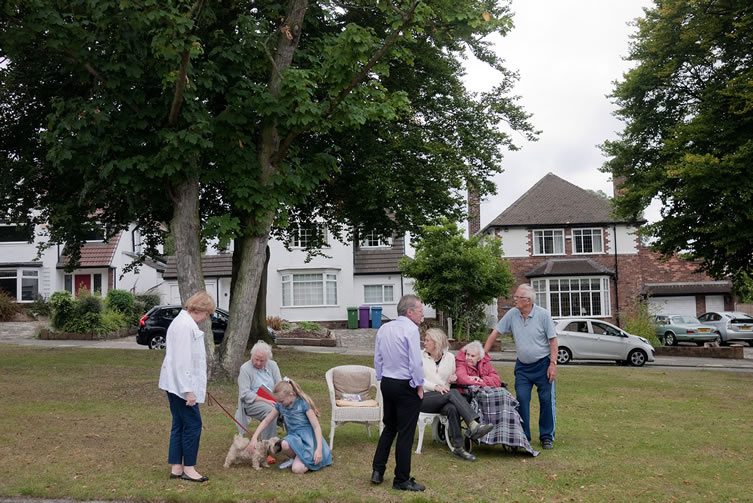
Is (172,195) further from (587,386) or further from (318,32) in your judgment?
(587,386)

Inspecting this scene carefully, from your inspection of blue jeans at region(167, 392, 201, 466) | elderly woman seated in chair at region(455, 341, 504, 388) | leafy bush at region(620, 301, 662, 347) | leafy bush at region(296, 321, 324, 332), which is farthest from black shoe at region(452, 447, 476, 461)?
leafy bush at region(296, 321, 324, 332)

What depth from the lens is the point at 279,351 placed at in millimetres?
23969

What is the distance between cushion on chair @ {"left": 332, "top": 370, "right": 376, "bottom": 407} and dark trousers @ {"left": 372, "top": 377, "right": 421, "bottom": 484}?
2.20 meters

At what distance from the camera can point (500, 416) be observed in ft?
29.2

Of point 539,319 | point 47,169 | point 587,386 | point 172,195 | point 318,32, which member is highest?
point 318,32

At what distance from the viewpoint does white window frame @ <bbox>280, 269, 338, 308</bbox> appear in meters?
42.9

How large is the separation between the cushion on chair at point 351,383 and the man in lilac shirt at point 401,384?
2.22m

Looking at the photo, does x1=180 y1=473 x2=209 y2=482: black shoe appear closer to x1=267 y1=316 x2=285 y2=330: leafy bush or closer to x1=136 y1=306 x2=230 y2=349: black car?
x1=136 y1=306 x2=230 y2=349: black car

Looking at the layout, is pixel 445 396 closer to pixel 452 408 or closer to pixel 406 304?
pixel 452 408

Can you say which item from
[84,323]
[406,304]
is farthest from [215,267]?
[406,304]

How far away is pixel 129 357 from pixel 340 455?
14.2 m

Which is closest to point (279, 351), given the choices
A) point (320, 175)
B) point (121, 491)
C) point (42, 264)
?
point (320, 175)

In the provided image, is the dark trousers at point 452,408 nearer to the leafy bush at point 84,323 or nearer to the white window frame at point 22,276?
the leafy bush at point 84,323

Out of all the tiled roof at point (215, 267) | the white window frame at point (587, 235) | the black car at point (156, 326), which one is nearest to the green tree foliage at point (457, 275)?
the black car at point (156, 326)
